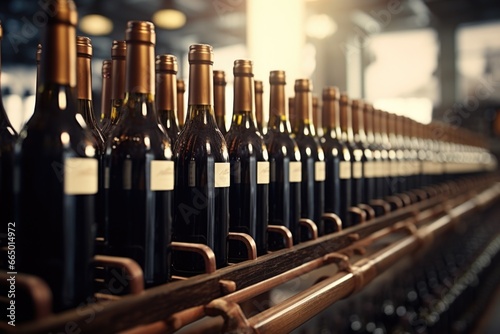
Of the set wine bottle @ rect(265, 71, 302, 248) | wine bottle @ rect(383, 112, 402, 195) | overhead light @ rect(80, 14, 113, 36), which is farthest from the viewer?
overhead light @ rect(80, 14, 113, 36)

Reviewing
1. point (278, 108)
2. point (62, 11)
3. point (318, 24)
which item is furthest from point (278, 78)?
point (318, 24)

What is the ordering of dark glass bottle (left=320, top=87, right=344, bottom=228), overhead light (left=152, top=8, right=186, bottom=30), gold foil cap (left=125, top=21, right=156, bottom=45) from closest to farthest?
1. gold foil cap (left=125, top=21, right=156, bottom=45)
2. dark glass bottle (left=320, top=87, right=344, bottom=228)
3. overhead light (left=152, top=8, right=186, bottom=30)

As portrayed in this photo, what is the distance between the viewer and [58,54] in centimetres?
62

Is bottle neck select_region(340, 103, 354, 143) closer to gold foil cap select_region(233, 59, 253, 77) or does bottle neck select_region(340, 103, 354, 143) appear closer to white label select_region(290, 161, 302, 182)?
white label select_region(290, 161, 302, 182)

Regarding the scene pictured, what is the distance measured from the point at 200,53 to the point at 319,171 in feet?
1.84

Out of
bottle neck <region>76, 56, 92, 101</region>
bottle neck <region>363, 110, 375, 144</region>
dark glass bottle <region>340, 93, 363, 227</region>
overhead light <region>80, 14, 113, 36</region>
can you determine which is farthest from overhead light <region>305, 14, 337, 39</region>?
bottle neck <region>76, 56, 92, 101</region>

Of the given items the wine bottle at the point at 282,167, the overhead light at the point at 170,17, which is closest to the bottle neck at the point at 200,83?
the wine bottle at the point at 282,167

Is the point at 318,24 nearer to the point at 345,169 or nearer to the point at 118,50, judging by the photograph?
the point at 345,169

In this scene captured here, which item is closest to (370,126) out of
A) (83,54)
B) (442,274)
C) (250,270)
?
(250,270)

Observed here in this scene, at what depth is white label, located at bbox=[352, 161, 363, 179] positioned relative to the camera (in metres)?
1.59

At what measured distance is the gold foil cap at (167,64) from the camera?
34.6 inches

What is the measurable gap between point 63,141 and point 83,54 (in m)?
0.26

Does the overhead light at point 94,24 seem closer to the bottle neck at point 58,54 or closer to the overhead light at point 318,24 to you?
the overhead light at point 318,24

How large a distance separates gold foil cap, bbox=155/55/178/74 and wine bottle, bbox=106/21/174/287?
11 cm
